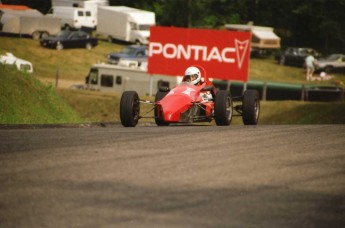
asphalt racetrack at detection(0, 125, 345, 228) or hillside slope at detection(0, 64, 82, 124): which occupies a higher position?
asphalt racetrack at detection(0, 125, 345, 228)

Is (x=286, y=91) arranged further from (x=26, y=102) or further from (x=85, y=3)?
(x=85, y=3)

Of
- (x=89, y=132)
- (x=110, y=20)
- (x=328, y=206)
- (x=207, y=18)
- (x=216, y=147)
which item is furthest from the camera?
(x=207, y=18)

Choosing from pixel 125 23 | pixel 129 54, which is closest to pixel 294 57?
pixel 125 23

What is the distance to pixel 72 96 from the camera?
3984 cm

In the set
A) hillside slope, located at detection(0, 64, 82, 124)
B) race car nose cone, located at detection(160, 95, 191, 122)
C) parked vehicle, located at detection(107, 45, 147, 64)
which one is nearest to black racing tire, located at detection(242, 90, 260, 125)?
race car nose cone, located at detection(160, 95, 191, 122)

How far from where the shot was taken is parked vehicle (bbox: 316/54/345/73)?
59.2m

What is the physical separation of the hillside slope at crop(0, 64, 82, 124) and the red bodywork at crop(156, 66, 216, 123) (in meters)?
6.84

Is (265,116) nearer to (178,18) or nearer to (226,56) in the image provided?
(226,56)

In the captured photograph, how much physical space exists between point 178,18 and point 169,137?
56.4 m

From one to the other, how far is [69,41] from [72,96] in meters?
22.0

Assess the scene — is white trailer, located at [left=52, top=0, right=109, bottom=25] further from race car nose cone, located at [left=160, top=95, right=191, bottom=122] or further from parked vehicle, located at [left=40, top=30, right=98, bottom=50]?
race car nose cone, located at [left=160, top=95, right=191, bottom=122]

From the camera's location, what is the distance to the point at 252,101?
17031 millimetres

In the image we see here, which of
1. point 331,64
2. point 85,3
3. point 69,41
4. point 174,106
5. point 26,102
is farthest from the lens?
point 85,3

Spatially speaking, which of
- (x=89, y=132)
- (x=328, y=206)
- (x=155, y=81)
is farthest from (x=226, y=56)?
(x=328, y=206)
